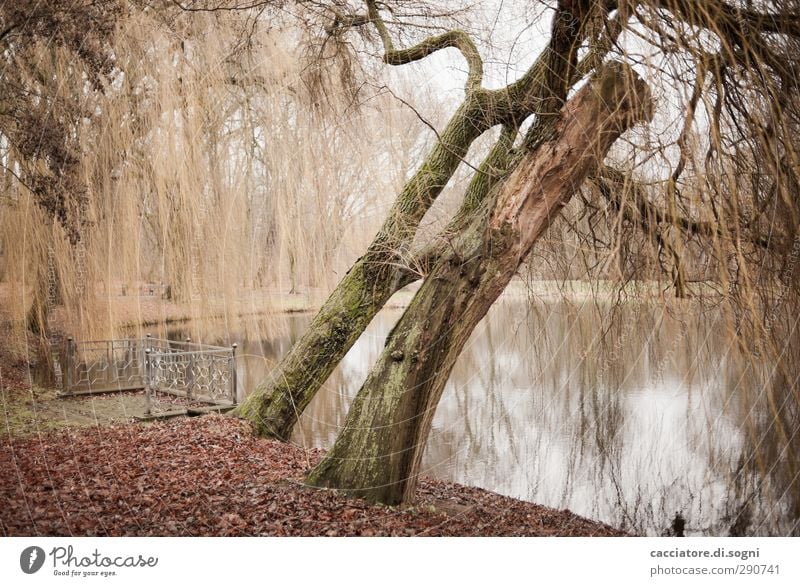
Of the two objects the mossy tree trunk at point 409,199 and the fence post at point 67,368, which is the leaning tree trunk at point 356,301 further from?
the fence post at point 67,368

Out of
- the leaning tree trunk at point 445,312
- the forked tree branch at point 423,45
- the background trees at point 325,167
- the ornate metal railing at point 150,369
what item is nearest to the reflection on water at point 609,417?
the background trees at point 325,167

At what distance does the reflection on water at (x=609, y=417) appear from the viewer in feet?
6.98

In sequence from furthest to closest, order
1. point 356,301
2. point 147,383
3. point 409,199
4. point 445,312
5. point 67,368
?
point 147,383
point 67,368
point 356,301
point 409,199
point 445,312

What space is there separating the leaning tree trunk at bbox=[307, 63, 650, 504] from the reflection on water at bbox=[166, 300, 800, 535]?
1.41 ft

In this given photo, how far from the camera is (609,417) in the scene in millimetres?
2807

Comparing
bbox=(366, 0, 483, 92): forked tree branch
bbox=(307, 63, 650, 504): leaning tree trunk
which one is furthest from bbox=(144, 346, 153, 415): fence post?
bbox=(366, 0, 483, 92): forked tree branch

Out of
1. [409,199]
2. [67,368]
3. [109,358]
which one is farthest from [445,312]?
[67,368]

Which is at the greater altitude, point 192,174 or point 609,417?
point 192,174

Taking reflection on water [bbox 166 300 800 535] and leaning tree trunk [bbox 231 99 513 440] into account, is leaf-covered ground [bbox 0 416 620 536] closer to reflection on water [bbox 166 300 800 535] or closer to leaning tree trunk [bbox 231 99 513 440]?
reflection on water [bbox 166 300 800 535]

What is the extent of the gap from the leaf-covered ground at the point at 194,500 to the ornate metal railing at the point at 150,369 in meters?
0.89

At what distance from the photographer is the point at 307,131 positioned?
2.92m

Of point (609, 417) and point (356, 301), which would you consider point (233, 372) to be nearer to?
point (356, 301)

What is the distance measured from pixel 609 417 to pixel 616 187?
1.19 m
